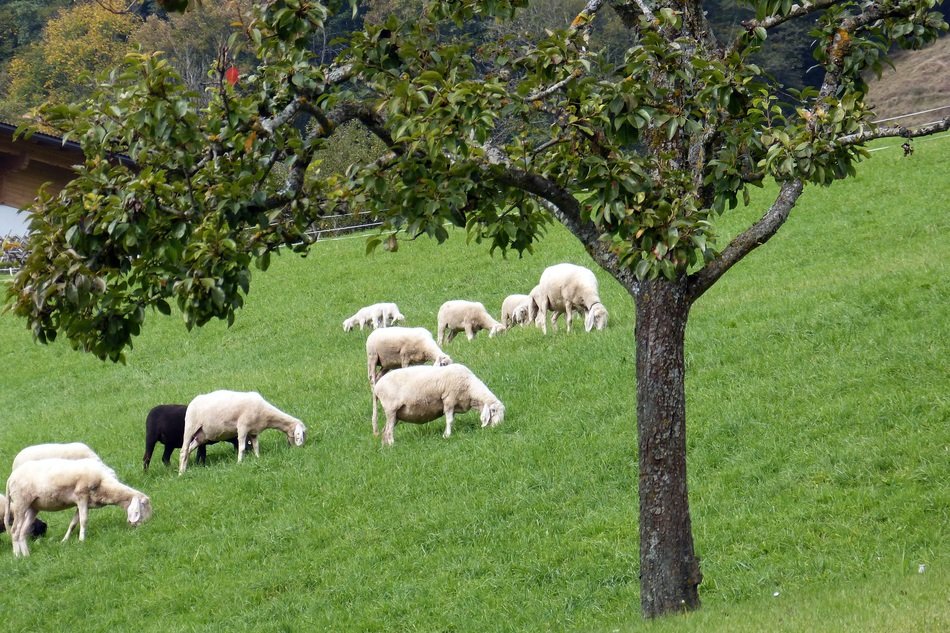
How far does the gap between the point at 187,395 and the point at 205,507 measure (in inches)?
331

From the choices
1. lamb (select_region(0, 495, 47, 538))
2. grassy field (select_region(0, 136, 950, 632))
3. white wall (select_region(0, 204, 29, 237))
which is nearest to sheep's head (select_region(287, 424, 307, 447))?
grassy field (select_region(0, 136, 950, 632))

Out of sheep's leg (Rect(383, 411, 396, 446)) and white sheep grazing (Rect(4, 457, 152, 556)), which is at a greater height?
sheep's leg (Rect(383, 411, 396, 446))

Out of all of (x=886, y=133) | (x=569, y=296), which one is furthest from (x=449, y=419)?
(x=886, y=133)

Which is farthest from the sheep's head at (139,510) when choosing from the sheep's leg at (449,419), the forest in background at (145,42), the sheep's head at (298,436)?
the forest in background at (145,42)

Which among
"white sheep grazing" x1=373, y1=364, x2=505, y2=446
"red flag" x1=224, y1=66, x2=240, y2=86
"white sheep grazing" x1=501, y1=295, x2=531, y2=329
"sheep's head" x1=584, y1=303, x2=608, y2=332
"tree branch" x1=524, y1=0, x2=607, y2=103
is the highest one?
"tree branch" x1=524, y1=0, x2=607, y2=103

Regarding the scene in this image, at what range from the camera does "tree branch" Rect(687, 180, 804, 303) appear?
887cm

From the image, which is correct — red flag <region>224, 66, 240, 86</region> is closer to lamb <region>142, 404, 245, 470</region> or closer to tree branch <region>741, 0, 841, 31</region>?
tree branch <region>741, 0, 841, 31</region>

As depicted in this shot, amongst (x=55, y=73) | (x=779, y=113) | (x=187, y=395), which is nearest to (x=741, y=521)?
(x=779, y=113)

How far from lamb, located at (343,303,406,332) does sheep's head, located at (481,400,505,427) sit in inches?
453

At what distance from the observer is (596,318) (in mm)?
22812

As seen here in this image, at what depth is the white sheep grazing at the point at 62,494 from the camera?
15.6m

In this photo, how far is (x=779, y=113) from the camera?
8.99 meters

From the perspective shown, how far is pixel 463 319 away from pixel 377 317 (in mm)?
3987

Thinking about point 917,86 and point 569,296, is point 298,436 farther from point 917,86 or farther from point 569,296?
point 917,86
